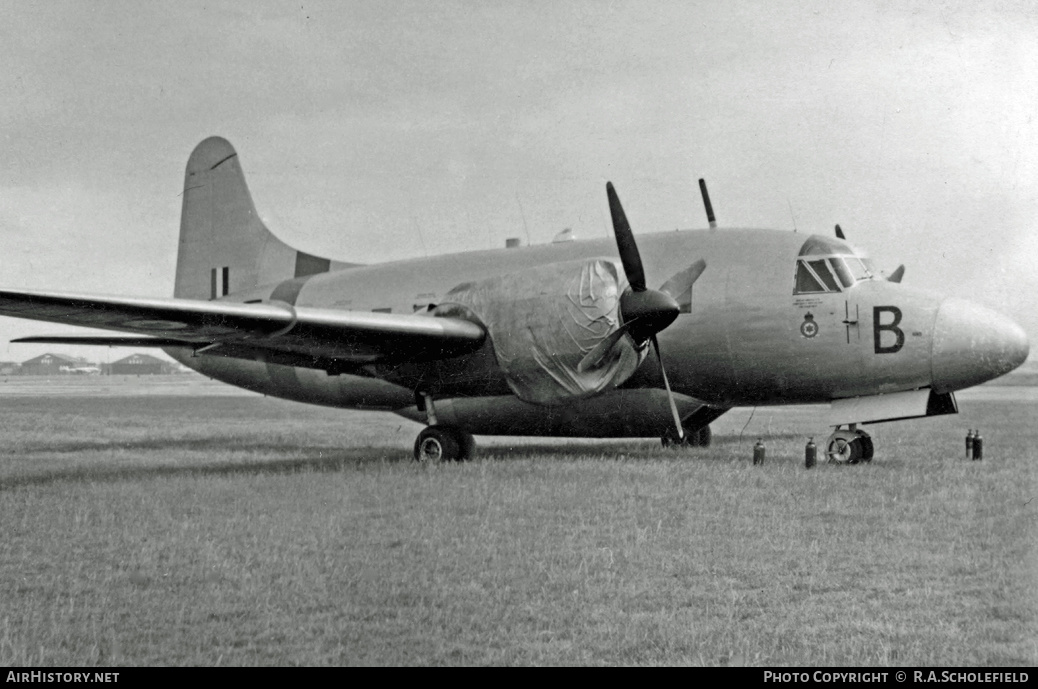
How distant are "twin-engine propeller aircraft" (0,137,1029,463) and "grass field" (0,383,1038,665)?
109 cm

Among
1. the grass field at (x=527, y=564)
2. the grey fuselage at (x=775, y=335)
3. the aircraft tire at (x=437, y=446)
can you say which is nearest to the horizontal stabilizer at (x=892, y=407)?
the grey fuselage at (x=775, y=335)

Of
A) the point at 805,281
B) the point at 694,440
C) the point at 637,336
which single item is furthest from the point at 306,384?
the point at 805,281

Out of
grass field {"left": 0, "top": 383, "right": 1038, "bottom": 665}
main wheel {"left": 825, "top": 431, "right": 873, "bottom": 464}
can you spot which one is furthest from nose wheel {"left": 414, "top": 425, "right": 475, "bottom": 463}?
main wheel {"left": 825, "top": 431, "right": 873, "bottom": 464}

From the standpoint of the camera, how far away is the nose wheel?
13047 mm

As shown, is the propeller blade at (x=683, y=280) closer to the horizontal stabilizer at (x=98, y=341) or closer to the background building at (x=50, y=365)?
the horizontal stabilizer at (x=98, y=341)

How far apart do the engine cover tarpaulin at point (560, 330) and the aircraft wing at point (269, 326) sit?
25.1 inches

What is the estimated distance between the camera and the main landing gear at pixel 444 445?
13.0m

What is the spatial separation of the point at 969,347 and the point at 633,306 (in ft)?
13.7

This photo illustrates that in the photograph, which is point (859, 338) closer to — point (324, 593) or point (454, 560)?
point (454, 560)

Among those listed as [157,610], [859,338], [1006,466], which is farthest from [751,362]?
[157,610]

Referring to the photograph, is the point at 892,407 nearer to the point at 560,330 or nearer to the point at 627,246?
the point at 627,246

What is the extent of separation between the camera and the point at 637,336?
38.3 ft

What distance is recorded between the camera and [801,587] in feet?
18.3

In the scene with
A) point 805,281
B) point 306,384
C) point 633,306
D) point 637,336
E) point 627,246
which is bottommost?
point 306,384
